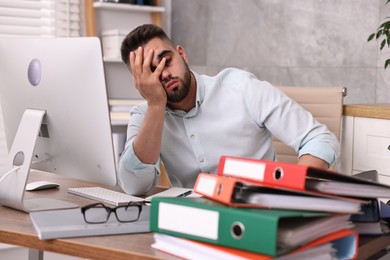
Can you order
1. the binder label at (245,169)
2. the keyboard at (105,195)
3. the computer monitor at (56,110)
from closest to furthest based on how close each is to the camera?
the binder label at (245,169)
the computer monitor at (56,110)
the keyboard at (105,195)

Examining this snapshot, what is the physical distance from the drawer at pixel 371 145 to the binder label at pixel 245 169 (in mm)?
1683

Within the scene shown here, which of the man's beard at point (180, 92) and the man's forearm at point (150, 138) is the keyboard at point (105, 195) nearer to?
the man's forearm at point (150, 138)

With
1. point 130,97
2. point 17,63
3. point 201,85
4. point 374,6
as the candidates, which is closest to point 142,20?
point 130,97

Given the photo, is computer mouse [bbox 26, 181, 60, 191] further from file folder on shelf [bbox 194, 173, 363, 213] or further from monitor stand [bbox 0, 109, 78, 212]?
file folder on shelf [bbox 194, 173, 363, 213]

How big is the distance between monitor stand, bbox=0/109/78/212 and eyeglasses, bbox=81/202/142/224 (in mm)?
204

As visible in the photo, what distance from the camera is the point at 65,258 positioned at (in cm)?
345

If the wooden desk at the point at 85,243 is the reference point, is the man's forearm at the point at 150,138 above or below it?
above

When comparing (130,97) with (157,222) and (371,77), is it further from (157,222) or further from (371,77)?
(157,222)

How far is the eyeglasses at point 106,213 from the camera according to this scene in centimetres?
131

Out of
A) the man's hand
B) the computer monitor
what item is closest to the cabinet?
the man's hand

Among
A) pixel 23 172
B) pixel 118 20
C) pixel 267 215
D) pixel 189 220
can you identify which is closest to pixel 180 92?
pixel 23 172

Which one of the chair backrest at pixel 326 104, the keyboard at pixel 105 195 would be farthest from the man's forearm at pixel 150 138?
the chair backrest at pixel 326 104

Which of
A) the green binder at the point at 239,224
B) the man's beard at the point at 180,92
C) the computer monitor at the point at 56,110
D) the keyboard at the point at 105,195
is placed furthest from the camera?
the man's beard at the point at 180,92

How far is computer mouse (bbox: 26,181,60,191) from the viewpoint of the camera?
5.99 ft
